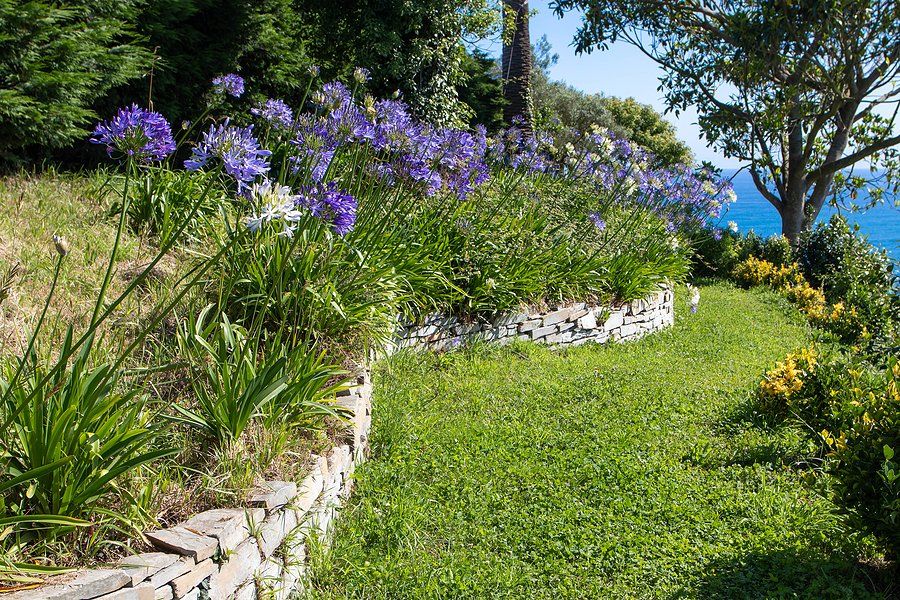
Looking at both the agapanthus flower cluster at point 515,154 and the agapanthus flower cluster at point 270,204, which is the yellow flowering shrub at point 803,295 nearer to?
the agapanthus flower cluster at point 515,154

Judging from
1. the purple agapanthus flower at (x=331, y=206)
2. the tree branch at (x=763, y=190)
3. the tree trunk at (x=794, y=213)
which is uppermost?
the tree branch at (x=763, y=190)

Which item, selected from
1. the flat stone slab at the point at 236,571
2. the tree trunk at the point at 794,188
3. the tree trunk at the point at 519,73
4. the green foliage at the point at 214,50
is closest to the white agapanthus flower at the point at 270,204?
the flat stone slab at the point at 236,571

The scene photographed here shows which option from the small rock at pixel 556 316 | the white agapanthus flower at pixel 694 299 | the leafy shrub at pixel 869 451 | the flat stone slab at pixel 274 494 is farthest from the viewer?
the white agapanthus flower at pixel 694 299

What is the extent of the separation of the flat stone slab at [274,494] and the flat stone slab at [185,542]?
1.00 ft

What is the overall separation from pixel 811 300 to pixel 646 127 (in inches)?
598

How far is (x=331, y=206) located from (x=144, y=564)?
1635 mm

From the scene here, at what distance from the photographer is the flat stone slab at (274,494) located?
2590 millimetres

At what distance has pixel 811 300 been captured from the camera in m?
8.98

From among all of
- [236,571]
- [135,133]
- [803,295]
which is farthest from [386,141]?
[803,295]

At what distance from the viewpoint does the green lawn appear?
2861 mm

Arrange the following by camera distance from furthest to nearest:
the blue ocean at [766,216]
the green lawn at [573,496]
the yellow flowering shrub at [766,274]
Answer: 1. the blue ocean at [766,216]
2. the yellow flowering shrub at [766,274]
3. the green lawn at [573,496]

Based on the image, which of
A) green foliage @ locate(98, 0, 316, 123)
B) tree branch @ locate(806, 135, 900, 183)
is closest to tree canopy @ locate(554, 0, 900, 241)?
tree branch @ locate(806, 135, 900, 183)

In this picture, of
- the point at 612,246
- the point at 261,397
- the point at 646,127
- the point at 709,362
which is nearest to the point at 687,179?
the point at 612,246

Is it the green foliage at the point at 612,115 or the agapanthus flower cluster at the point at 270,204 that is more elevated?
the green foliage at the point at 612,115
